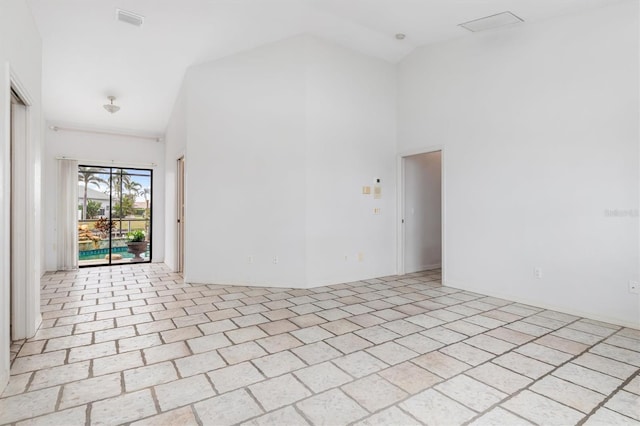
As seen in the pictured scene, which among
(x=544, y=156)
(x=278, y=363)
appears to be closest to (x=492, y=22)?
(x=544, y=156)

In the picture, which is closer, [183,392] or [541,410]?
[541,410]

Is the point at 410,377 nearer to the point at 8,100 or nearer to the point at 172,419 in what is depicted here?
the point at 172,419

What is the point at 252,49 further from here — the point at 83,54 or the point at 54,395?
the point at 54,395

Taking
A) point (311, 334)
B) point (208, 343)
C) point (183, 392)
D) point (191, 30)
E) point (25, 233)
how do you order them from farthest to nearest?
point (191, 30) → point (311, 334) → point (25, 233) → point (208, 343) → point (183, 392)

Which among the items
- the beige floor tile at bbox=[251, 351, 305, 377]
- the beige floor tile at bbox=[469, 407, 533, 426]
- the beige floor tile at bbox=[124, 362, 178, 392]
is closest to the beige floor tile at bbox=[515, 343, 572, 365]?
the beige floor tile at bbox=[469, 407, 533, 426]

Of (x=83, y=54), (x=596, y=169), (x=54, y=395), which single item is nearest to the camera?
(x=54, y=395)

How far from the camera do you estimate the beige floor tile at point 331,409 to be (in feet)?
6.09

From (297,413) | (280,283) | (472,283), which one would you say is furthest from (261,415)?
(472,283)

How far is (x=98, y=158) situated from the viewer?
684cm

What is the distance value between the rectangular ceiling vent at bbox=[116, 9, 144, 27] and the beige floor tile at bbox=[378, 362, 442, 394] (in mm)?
4346

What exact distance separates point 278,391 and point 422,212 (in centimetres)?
478

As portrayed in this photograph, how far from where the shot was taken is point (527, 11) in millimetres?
3875

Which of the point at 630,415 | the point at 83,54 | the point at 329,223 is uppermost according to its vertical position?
the point at 83,54

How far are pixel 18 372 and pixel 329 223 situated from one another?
3665mm
